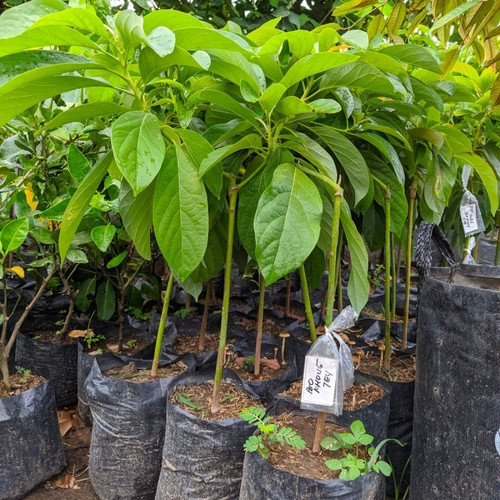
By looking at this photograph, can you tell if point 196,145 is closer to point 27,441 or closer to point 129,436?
point 129,436

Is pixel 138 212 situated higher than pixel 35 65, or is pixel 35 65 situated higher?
pixel 35 65

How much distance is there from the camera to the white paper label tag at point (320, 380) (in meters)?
0.83

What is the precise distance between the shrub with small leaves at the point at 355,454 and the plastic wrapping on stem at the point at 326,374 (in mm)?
82

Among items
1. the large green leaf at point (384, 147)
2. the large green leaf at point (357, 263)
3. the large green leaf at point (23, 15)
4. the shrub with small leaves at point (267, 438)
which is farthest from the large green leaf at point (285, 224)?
the large green leaf at point (23, 15)

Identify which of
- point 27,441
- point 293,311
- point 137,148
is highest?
point 137,148

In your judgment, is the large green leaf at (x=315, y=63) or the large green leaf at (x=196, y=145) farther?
the large green leaf at (x=196, y=145)

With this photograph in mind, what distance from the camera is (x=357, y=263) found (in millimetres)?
902

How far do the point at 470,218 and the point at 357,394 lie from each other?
1.94 ft

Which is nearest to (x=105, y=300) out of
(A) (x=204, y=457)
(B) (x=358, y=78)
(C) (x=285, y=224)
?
(A) (x=204, y=457)

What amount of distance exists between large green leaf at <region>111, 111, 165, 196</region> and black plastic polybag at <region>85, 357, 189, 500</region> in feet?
2.42

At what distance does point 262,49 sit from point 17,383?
118cm

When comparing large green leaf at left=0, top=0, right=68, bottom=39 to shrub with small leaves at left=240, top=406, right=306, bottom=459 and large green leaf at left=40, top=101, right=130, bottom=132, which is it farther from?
shrub with small leaves at left=240, top=406, right=306, bottom=459

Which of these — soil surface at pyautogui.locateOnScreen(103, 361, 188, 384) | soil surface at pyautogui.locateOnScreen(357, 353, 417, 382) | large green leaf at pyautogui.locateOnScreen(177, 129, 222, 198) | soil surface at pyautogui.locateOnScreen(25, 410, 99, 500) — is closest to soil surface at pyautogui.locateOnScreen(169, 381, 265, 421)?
soil surface at pyautogui.locateOnScreen(103, 361, 188, 384)

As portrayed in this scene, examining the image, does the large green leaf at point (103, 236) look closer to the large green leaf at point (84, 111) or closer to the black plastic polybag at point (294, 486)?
the large green leaf at point (84, 111)
